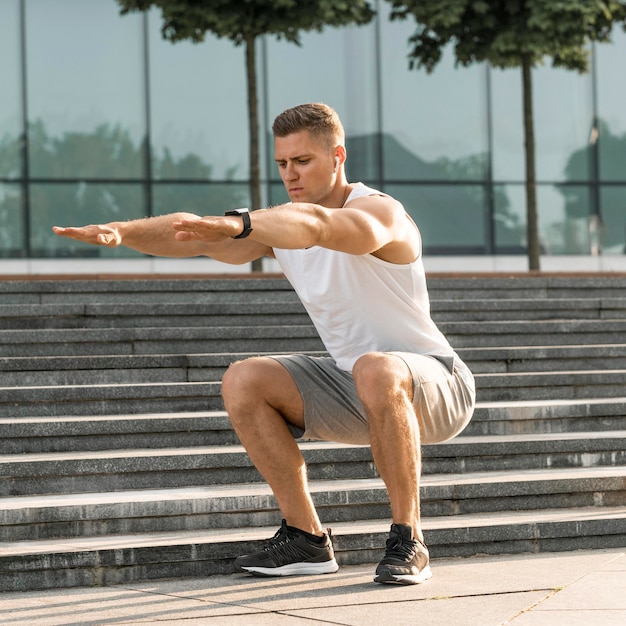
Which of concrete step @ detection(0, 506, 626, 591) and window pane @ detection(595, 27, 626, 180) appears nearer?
concrete step @ detection(0, 506, 626, 591)

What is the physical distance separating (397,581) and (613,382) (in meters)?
3.76

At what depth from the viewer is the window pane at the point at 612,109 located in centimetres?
1984

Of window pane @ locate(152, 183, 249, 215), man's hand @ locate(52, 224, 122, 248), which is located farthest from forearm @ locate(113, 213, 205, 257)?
window pane @ locate(152, 183, 249, 215)

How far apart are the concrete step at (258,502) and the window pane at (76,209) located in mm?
12689

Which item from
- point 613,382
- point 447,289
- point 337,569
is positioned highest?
point 447,289

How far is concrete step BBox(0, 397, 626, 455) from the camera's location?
592cm

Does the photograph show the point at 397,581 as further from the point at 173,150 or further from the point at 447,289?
the point at 173,150

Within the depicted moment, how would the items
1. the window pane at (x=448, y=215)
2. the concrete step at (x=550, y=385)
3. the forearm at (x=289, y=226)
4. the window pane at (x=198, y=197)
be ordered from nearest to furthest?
the forearm at (x=289, y=226) < the concrete step at (x=550, y=385) < the window pane at (x=198, y=197) < the window pane at (x=448, y=215)

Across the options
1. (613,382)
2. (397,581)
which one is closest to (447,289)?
(613,382)

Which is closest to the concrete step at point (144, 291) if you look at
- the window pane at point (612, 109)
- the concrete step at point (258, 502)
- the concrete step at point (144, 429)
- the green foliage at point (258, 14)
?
the concrete step at point (144, 429)

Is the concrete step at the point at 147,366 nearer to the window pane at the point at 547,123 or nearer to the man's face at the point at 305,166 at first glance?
the man's face at the point at 305,166

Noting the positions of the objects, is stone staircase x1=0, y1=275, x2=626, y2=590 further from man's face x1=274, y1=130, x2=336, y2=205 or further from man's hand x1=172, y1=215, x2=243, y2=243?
man's hand x1=172, y1=215, x2=243, y2=243

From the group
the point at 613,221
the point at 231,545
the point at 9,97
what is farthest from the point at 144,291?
the point at 613,221

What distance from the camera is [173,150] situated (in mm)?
18172
